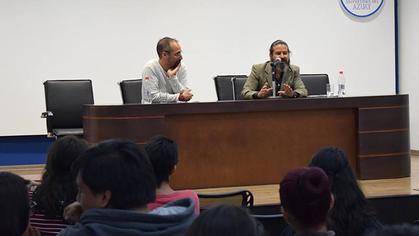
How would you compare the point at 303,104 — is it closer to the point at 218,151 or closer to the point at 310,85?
the point at 218,151

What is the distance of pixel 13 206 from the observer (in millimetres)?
1539

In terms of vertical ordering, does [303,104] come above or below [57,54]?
below

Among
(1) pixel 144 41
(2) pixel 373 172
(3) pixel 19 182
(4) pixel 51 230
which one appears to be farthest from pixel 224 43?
(3) pixel 19 182

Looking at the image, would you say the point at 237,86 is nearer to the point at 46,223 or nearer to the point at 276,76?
the point at 276,76

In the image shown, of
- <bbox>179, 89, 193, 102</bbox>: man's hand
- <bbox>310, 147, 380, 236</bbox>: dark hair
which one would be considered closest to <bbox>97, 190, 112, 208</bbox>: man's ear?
<bbox>310, 147, 380, 236</bbox>: dark hair

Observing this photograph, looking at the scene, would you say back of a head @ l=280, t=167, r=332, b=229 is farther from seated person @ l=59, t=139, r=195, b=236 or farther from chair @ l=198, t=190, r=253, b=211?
chair @ l=198, t=190, r=253, b=211

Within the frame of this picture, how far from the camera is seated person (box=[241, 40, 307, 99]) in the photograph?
17.4 ft

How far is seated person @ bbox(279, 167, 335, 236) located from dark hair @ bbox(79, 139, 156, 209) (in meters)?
0.46

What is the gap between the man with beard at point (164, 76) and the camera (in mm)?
5094

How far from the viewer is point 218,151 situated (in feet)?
16.0

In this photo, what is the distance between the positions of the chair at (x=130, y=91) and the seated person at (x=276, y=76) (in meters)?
1.00

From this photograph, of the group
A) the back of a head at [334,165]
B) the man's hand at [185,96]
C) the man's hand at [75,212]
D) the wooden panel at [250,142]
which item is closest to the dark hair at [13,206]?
the man's hand at [75,212]

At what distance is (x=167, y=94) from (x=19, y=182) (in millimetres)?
3506

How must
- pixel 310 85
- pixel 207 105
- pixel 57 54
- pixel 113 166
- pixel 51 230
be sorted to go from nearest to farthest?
pixel 113 166 < pixel 51 230 < pixel 207 105 < pixel 310 85 < pixel 57 54
